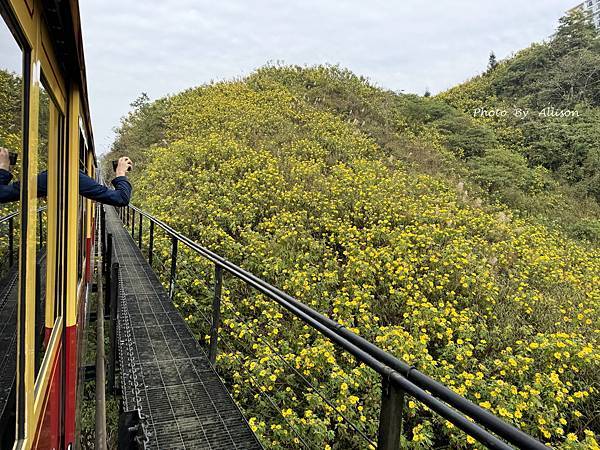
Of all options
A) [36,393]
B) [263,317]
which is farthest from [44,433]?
[263,317]

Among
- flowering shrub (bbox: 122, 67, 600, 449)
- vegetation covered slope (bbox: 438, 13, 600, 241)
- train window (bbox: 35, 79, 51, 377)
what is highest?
vegetation covered slope (bbox: 438, 13, 600, 241)

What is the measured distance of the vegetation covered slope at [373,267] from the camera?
3.90 metres

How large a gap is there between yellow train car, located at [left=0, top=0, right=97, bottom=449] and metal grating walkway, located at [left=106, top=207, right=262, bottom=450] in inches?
18.7

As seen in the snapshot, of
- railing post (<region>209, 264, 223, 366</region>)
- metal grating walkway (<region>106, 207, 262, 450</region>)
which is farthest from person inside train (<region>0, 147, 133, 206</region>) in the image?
metal grating walkway (<region>106, 207, 262, 450</region>)

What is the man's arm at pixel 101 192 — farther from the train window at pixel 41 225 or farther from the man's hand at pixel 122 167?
the train window at pixel 41 225

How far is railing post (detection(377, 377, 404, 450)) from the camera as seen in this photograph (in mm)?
1120

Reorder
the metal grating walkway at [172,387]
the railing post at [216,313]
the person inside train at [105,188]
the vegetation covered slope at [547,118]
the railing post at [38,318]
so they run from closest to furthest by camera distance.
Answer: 1. the railing post at [38,318]
2. the person inside train at [105,188]
3. the metal grating walkway at [172,387]
4. the railing post at [216,313]
5. the vegetation covered slope at [547,118]

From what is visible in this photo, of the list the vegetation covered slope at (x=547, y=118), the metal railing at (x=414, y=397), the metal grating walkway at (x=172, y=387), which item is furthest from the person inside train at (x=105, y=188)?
the vegetation covered slope at (x=547, y=118)

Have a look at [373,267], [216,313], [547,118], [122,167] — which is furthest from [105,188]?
[547,118]

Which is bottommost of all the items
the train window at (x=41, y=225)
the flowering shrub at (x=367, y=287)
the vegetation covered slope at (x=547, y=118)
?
the flowering shrub at (x=367, y=287)

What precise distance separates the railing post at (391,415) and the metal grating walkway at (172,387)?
1.27 meters

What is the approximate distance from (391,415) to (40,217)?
3.98ft

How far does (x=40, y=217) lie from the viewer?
139 centimetres

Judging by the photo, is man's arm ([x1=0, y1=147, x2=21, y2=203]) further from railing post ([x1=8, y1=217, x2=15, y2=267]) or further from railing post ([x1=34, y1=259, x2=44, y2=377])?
railing post ([x1=34, y1=259, x2=44, y2=377])
